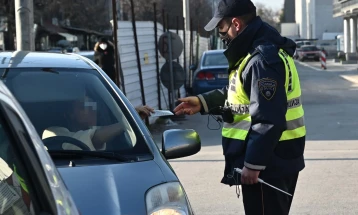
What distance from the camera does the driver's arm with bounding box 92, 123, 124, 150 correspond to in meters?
4.75

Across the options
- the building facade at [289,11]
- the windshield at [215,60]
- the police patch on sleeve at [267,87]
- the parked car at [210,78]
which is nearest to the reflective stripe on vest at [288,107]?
the police patch on sleeve at [267,87]

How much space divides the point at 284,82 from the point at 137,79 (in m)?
11.4

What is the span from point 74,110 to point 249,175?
1.28 metres

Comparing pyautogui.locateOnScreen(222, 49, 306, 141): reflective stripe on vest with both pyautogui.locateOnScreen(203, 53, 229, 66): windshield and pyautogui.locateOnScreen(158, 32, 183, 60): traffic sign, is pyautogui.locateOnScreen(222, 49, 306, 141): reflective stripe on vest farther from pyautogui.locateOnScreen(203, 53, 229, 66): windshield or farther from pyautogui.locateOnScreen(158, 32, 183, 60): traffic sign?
pyautogui.locateOnScreen(203, 53, 229, 66): windshield

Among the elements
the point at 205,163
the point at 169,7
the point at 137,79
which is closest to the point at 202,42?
the point at 169,7

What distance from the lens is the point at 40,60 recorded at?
203 inches

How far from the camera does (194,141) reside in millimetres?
4941

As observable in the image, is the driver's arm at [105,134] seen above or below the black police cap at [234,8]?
below

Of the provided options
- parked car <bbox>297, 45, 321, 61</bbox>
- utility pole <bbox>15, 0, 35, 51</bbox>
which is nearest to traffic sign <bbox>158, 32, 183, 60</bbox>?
utility pole <bbox>15, 0, 35, 51</bbox>

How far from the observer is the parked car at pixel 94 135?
4008 millimetres

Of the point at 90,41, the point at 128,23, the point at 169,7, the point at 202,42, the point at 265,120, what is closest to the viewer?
the point at 265,120

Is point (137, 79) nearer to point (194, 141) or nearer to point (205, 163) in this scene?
point (205, 163)

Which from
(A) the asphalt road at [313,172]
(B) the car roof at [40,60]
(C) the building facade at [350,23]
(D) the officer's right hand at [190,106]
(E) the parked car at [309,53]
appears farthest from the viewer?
(E) the parked car at [309,53]

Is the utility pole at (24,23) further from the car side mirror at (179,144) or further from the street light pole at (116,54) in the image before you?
the car side mirror at (179,144)
